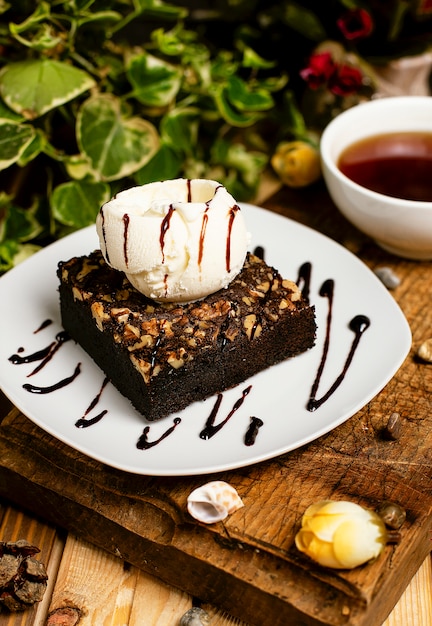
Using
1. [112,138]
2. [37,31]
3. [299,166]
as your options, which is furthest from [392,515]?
[37,31]

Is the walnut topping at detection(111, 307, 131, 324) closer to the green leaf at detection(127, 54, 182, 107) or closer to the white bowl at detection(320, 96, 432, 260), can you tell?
the white bowl at detection(320, 96, 432, 260)

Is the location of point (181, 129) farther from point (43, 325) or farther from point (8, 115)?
point (43, 325)

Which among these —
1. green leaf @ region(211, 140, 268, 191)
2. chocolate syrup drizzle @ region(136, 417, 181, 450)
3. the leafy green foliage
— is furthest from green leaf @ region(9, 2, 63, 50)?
Result: chocolate syrup drizzle @ region(136, 417, 181, 450)

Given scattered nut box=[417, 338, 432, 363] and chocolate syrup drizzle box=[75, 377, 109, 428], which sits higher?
scattered nut box=[417, 338, 432, 363]

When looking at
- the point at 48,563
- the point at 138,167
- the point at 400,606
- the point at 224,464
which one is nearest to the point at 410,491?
the point at 400,606

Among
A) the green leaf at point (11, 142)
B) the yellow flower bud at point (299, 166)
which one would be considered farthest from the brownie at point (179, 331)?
the yellow flower bud at point (299, 166)
